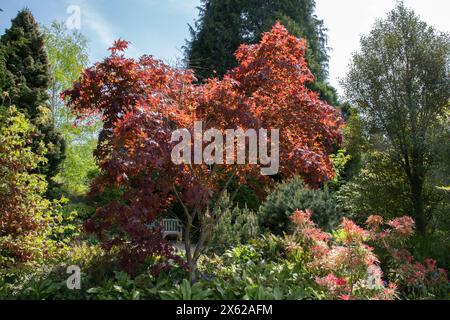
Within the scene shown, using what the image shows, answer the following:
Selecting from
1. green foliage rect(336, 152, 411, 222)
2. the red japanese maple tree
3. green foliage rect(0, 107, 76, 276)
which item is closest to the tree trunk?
green foliage rect(336, 152, 411, 222)

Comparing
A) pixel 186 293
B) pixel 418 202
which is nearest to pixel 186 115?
pixel 186 293

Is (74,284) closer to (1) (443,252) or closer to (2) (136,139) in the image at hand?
(2) (136,139)

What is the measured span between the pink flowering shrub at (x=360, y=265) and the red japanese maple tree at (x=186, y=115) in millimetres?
912

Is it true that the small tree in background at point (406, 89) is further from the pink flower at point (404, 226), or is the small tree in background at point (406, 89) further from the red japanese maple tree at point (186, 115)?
A: the red japanese maple tree at point (186, 115)

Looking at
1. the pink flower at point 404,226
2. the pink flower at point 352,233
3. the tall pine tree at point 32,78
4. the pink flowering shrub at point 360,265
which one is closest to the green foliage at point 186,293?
the pink flowering shrub at point 360,265

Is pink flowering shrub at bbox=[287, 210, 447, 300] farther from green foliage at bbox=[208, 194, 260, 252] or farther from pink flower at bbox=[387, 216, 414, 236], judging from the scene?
green foliage at bbox=[208, 194, 260, 252]

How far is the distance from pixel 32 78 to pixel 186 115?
27.4ft

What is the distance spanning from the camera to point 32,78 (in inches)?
452

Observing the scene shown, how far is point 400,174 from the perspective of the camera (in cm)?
1026

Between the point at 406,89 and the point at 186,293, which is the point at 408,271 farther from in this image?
the point at 406,89

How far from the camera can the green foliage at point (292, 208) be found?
828 centimetres

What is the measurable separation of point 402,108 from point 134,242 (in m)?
7.96
